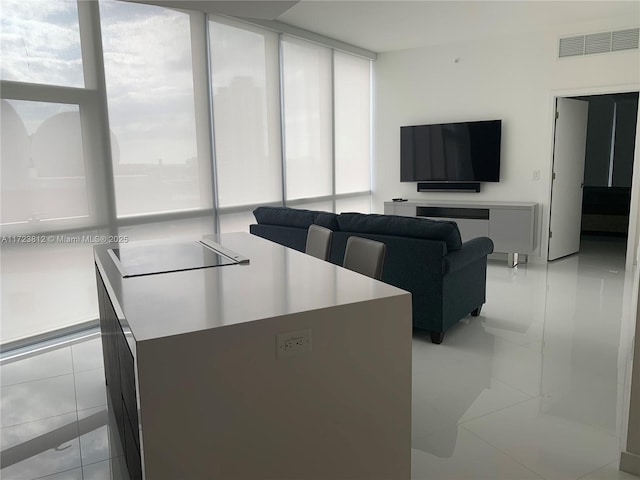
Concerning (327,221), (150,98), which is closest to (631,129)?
(327,221)

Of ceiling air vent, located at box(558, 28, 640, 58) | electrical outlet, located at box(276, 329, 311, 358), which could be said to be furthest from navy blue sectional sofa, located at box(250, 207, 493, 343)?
ceiling air vent, located at box(558, 28, 640, 58)

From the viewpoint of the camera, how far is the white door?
21.4 feet

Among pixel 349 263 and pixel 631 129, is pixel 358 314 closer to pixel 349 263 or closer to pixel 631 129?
pixel 349 263

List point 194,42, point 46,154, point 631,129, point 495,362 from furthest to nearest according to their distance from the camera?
point 631,129
point 194,42
point 46,154
point 495,362

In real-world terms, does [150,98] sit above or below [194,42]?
below

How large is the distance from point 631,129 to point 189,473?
9.48 metres

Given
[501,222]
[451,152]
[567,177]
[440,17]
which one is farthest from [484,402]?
[567,177]

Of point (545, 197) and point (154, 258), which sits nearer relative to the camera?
point (154, 258)

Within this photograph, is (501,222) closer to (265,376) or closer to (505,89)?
(505,89)

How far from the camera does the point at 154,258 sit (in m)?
2.56

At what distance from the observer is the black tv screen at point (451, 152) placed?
6.77 m

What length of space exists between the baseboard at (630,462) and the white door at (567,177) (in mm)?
4866

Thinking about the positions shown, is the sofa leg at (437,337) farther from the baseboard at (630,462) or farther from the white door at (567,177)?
the white door at (567,177)

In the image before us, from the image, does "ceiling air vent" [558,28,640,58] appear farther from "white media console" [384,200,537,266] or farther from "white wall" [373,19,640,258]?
"white media console" [384,200,537,266]
